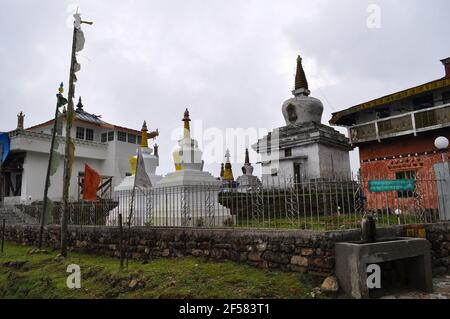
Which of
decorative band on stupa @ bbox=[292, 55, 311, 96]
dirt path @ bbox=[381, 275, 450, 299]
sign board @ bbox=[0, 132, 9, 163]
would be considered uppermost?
decorative band on stupa @ bbox=[292, 55, 311, 96]

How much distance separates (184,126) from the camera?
1251 centimetres

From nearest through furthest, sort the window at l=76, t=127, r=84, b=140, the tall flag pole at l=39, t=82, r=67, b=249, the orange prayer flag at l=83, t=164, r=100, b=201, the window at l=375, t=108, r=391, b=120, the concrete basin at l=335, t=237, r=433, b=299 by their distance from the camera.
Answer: the concrete basin at l=335, t=237, r=433, b=299
the orange prayer flag at l=83, t=164, r=100, b=201
the tall flag pole at l=39, t=82, r=67, b=249
the window at l=375, t=108, r=391, b=120
the window at l=76, t=127, r=84, b=140

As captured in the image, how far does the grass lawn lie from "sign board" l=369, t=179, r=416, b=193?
2926 millimetres

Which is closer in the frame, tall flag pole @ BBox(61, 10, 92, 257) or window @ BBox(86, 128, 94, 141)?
tall flag pole @ BBox(61, 10, 92, 257)

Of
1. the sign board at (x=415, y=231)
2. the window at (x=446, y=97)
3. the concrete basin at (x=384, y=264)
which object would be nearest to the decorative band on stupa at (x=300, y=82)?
the window at (x=446, y=97)

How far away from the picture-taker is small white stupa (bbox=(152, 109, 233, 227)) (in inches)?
389

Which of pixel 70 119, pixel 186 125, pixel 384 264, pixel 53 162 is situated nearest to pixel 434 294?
pixel 384 264

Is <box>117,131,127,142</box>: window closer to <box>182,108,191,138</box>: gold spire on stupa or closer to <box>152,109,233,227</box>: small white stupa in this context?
<box>182,108,191,138</box>: gold spire on stupa

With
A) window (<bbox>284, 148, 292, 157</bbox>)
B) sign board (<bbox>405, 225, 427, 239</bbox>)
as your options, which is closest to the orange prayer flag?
sign board (<bbox>405, 225, 427, 239</bbox>)

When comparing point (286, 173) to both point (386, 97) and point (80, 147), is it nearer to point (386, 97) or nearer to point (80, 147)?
point (386, 97)

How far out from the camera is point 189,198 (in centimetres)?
1028

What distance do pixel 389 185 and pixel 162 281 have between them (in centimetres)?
562
